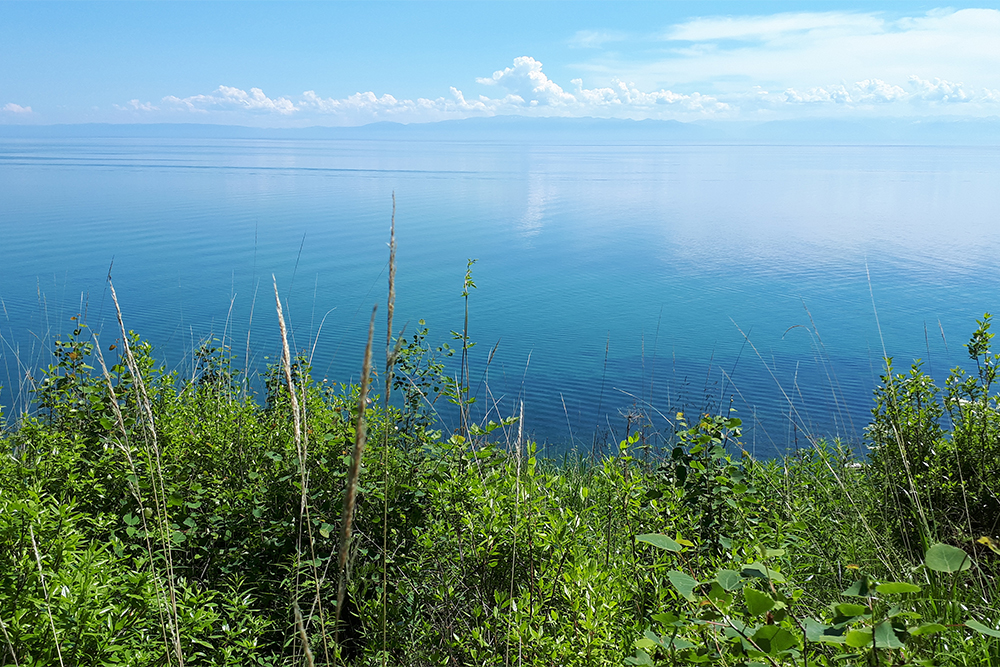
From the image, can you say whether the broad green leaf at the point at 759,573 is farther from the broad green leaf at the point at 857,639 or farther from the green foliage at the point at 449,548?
the broad green leaf at the point at 857,639

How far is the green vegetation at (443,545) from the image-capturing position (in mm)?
1656

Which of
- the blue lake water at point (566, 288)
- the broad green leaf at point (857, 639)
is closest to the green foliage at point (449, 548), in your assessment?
the broad green leaf at point (857, 639)

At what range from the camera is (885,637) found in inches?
50.1

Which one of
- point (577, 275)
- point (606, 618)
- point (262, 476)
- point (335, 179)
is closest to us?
point (606, 618)

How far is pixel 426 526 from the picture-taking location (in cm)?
262

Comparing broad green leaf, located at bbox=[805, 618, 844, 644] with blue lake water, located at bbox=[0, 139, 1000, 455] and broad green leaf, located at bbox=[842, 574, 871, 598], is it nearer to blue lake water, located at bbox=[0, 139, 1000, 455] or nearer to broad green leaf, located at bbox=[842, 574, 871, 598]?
broad green leaf, located at bbox=[842, 574, 871, 598]

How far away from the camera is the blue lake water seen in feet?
26.1

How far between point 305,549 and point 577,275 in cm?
1211

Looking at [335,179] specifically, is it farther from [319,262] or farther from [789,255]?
[789,255]

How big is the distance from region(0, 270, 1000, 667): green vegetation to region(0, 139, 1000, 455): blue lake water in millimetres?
1170

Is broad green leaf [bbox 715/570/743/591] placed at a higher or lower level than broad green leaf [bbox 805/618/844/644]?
higher

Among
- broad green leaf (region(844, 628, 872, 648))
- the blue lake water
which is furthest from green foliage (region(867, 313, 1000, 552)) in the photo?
broad green leaf (region(844, 628, 872, 648))

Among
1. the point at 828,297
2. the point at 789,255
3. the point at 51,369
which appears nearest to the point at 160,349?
the point at 51,369

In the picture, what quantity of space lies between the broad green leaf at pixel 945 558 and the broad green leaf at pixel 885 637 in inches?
8.0
